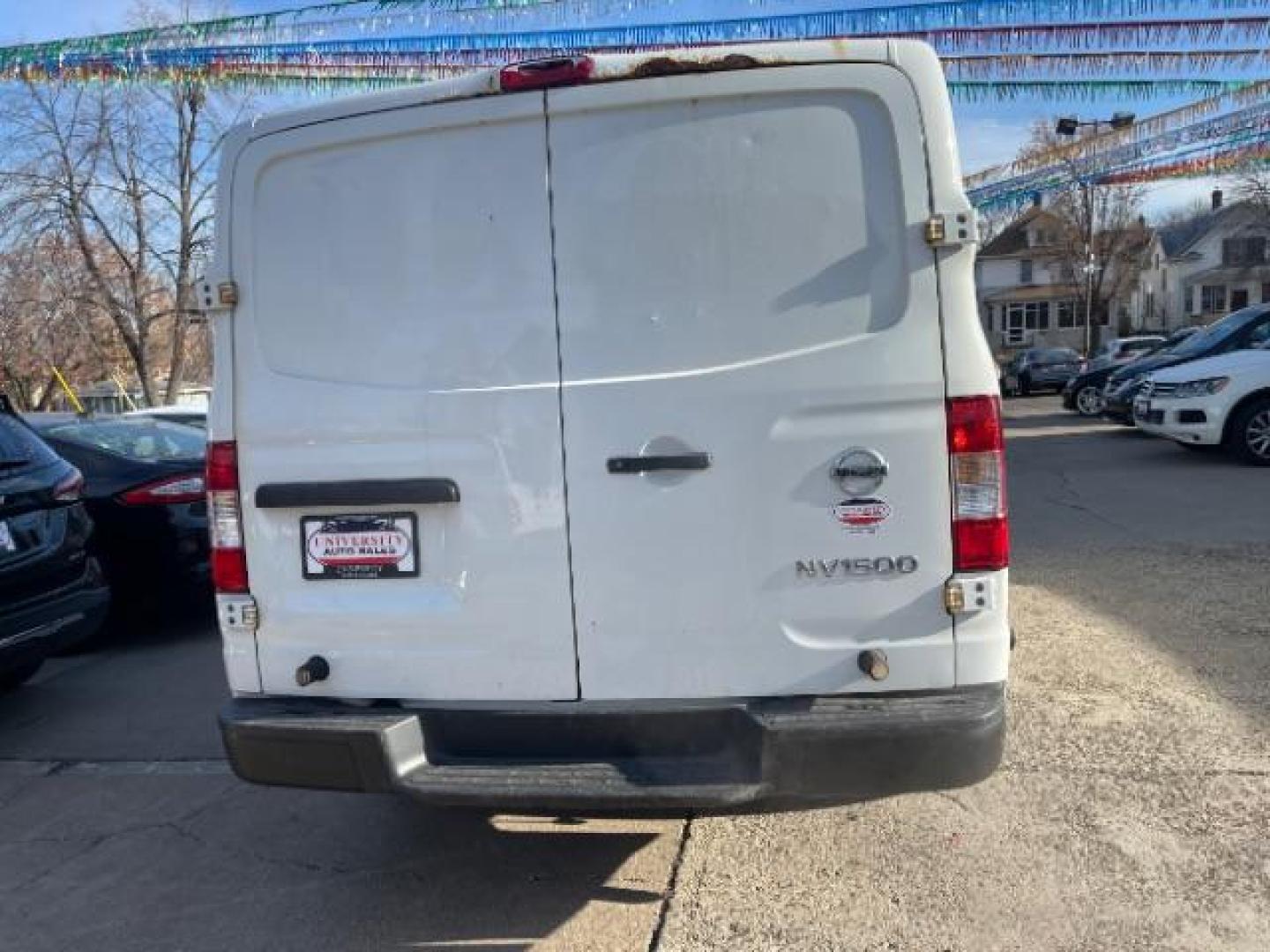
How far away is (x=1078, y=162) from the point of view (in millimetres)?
16609

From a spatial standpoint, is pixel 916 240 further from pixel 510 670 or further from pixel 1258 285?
pixel 1258 285

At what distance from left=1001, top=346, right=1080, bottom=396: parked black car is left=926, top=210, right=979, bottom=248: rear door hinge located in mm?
29126

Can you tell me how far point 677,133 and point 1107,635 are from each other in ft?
13.5

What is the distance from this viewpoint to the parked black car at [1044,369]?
97.5 feet

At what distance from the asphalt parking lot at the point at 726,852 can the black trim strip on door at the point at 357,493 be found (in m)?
1.36

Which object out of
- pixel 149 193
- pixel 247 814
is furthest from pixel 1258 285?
pixel 247 814

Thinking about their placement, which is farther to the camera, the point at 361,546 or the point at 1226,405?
the point at 1226,405

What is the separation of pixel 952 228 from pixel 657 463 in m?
0.97

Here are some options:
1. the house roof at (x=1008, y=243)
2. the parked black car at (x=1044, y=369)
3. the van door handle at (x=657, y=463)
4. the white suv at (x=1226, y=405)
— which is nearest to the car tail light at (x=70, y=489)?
the van door handle at (x=657, y=463)

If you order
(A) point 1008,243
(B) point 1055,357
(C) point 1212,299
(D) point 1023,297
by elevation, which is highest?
(A) point 1008,243

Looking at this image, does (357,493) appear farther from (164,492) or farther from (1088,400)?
(1088,400)

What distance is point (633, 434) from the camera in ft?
8.99

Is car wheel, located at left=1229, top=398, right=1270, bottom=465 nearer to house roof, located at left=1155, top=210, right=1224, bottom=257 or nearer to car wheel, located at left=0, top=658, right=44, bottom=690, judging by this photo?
car wheel, located at left=0, top=658, right=44, bottom=690

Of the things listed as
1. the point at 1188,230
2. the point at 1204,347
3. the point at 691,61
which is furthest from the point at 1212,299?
the point at 691,61
